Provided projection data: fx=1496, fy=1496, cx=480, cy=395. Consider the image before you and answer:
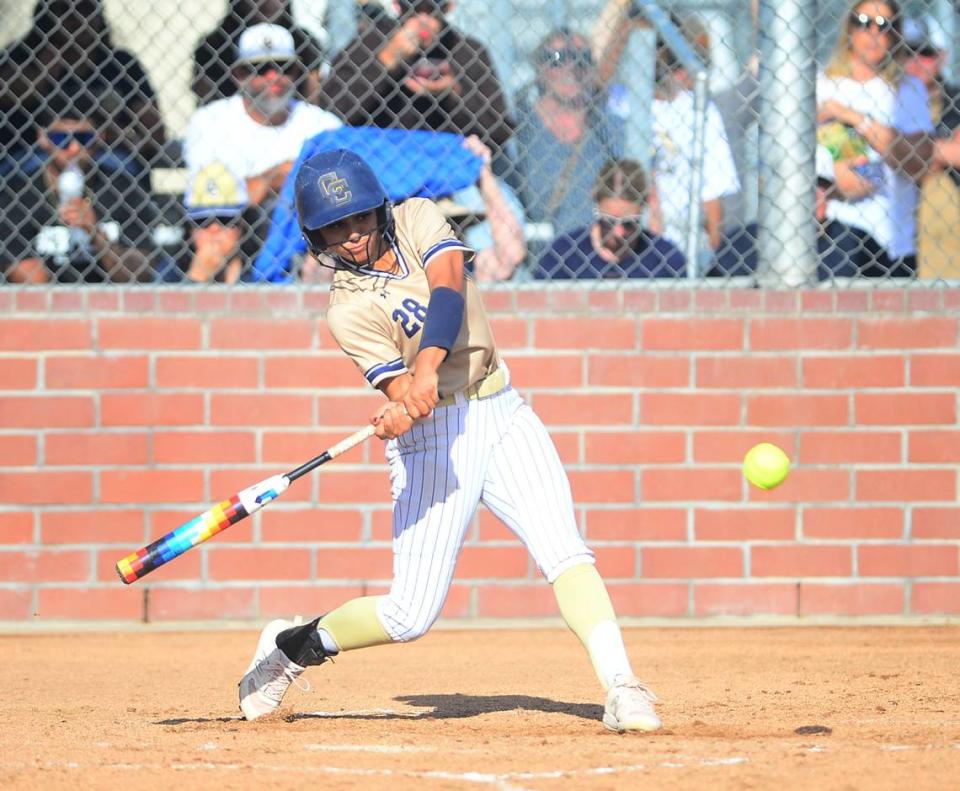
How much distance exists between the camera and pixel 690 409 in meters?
6.77

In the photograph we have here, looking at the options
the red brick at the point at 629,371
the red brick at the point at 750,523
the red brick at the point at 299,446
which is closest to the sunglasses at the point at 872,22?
the red brick at the point at 629,371

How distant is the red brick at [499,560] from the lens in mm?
6793

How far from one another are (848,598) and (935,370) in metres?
1.11

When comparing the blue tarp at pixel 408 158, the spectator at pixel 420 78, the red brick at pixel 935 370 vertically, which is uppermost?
the spectator at pixel 420 78

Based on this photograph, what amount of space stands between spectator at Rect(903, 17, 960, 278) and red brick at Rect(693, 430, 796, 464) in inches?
40.7

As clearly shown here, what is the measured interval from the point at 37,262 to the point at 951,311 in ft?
13.8

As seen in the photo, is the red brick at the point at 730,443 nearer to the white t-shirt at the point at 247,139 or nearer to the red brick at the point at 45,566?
the white t-shirt at the point at 247,139

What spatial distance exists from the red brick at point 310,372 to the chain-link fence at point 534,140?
0.45 metres

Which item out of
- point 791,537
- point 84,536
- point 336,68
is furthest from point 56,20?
point 791,537

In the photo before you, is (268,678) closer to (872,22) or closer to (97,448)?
(97,448)

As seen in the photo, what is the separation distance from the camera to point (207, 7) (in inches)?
284

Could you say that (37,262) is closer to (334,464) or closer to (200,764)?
(334,464)

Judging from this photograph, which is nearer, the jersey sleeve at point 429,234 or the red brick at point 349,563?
the jersey sleeve at point 429,234

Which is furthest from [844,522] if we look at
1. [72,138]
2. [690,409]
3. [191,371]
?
[72,138]
